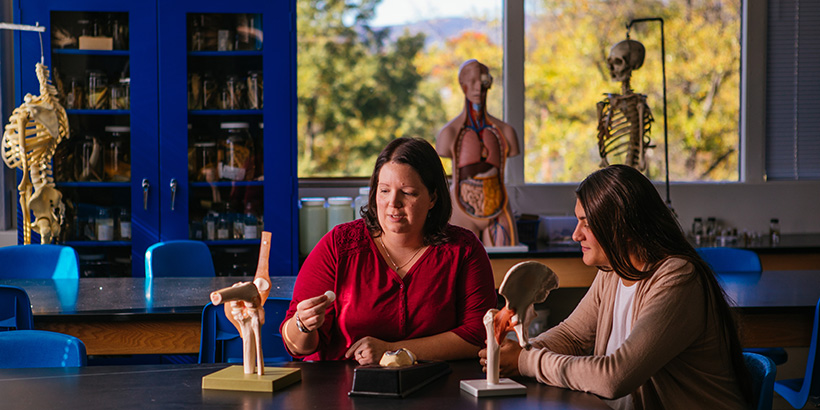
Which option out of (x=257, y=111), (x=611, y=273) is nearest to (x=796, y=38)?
(x=257, y=111)

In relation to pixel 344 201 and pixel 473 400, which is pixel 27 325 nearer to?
pixel 473 400

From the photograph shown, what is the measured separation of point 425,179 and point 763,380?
960 mm

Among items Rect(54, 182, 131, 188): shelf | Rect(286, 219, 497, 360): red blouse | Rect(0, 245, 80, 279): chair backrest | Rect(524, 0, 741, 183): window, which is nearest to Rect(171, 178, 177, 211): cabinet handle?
Rect(54, 182, 131, 188): shelf

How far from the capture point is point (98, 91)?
176 inches

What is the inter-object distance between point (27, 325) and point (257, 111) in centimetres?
213

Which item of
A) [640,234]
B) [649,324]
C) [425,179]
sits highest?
[425,179]

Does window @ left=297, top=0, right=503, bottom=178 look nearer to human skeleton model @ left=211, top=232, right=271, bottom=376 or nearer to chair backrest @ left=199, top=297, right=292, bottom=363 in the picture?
chair backrest @ left=199, top=297, right=292, bottom=363

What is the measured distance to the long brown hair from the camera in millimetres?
1715

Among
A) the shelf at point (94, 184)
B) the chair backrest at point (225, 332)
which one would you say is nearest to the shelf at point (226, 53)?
the shelf at point (94, 184)

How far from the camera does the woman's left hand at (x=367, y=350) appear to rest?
1867 millimetres

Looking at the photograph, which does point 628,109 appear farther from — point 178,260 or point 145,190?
point 145,190

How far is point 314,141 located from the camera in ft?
16.3

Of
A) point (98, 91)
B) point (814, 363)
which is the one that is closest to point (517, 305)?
point (814, 363)

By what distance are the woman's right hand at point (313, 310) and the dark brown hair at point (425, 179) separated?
445 mm
